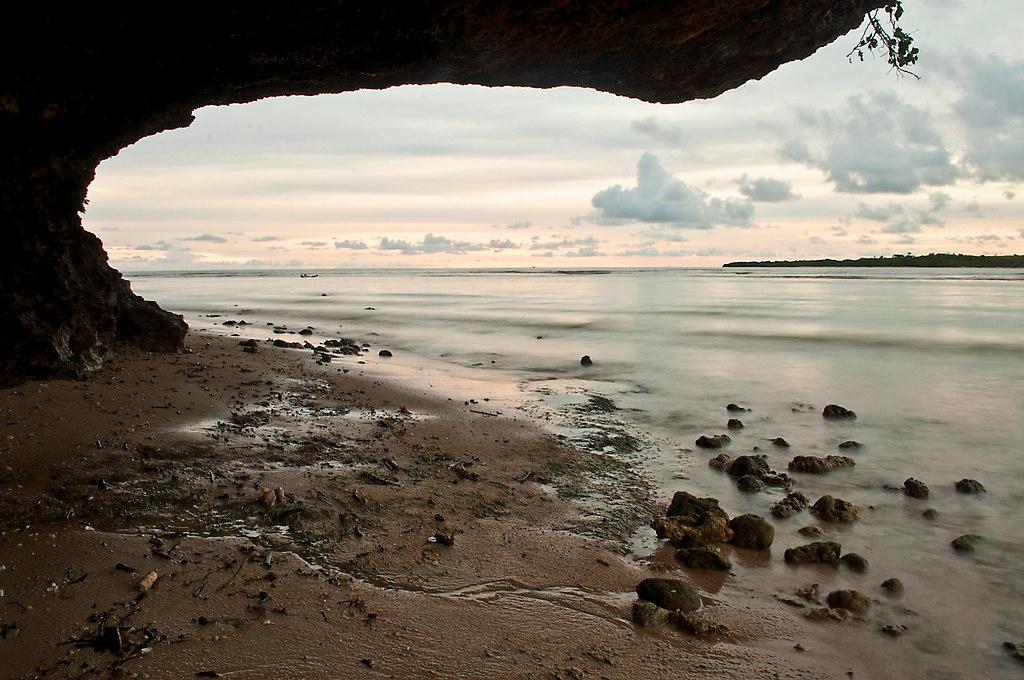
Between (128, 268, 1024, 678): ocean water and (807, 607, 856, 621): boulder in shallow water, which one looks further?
(128, 268, 1024, 678): ocean water

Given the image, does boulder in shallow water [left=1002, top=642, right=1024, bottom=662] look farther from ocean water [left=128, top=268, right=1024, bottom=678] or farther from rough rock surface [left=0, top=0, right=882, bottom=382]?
rough rock surface [left=0, top=0, right=882, bottom=382]

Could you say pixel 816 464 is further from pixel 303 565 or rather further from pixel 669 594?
pixel 303 565

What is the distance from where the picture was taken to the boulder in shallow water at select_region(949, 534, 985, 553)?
240 inches

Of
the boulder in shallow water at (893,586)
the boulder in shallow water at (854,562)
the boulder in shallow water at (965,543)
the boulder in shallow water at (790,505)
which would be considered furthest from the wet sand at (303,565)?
the boulder in shallow water at (965,543)

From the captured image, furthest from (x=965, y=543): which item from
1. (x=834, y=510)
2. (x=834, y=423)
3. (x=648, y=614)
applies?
(x=834, y=423)

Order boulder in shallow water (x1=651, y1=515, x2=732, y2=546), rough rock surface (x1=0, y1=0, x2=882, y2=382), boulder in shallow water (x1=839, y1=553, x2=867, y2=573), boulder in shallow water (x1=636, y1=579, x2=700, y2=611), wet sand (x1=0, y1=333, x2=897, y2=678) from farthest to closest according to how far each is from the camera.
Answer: rough rock surface (x1=0, y1=0, x2=882, y2=382)
boulder in shallow water (x1=651, y1=515, x2=732, y2=546)
boulder in shallow water (x1=839, y1=553, x2=867, y2=573)
boulder in shallow water (x1=636, y1=579, x2=700, y2=611)
wet sand (x1=0, y1=333, x2=897, y2=678)

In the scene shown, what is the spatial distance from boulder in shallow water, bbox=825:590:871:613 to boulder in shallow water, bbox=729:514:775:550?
880mm

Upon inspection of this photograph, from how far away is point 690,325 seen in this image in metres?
28.8

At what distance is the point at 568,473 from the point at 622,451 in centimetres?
146

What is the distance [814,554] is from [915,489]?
2749 mm

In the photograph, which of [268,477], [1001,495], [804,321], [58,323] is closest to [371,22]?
[268,477]

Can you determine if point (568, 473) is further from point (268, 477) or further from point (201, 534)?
point (201, 534)

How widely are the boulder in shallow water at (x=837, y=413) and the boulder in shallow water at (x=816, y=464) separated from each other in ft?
10.0

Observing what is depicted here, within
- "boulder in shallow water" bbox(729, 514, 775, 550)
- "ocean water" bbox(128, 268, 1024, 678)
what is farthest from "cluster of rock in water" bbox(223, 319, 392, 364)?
"boulder in shallow water" bbox(729, 514, 775, 550)
